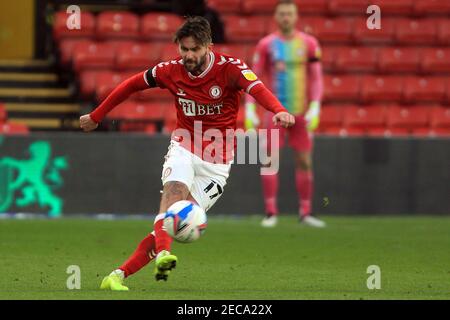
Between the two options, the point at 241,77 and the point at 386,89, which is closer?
the point at 241,77

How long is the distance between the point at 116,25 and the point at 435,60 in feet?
14.8

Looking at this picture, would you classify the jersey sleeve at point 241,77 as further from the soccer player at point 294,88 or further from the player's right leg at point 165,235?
the soccer player at point 294,88

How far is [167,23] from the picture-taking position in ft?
56.7

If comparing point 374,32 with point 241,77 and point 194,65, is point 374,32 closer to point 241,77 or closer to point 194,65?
point 241,77

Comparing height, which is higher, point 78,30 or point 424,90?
point 78,30

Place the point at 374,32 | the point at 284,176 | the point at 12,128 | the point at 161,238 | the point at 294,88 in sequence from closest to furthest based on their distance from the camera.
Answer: the point at 161,238
the point at 294,88
the point at 284,176
the point at 12,128
the point at 374,32

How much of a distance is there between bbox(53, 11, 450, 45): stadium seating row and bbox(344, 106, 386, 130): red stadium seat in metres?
1.61

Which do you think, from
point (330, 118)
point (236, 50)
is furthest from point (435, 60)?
point (236, 50)

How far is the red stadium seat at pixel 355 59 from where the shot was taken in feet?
55.1

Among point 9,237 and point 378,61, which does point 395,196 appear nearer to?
point 378,61

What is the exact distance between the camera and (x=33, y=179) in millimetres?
13641

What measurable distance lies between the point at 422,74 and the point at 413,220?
150 inches
